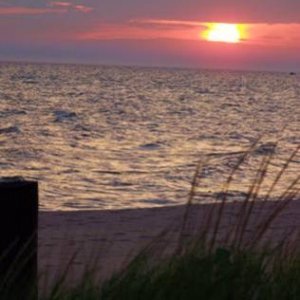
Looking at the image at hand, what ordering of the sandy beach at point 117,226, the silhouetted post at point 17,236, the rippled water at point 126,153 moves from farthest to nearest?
the rippled water at point 126,153, the sandy beach at point 117,226, the silhouetted post at point 17,236

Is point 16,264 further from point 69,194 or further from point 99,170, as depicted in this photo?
point 99,170

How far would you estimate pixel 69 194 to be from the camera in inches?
659

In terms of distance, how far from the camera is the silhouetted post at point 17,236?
14.6 feet

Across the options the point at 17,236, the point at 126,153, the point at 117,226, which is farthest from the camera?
the point at 126,153

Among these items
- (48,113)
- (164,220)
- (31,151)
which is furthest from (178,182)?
(48,113)

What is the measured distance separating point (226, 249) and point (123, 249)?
5.46 metres

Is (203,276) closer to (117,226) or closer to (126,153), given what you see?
(117,226)

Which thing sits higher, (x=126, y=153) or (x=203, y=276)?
(x=203, y=276)

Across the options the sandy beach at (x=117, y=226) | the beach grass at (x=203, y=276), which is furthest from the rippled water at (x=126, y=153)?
the sandy beach at (x=117, y=226)

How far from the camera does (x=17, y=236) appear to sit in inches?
178

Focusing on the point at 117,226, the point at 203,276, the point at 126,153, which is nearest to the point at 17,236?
the point at 203,276

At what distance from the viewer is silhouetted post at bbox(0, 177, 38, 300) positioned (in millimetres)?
4453

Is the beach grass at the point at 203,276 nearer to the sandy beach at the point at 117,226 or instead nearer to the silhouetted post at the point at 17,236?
the silhouetted post at the point at 17,236

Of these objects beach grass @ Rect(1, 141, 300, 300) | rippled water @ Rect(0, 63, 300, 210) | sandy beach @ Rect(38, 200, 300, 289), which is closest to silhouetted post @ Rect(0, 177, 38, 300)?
beach grass @ Rect(1, 141, 300, 300)
